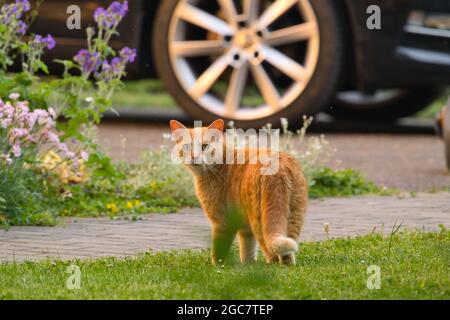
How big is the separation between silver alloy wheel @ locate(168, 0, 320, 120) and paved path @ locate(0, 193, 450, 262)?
87.8 inches

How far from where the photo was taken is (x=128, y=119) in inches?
491

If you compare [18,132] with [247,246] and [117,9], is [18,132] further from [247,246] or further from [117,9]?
[247,246]

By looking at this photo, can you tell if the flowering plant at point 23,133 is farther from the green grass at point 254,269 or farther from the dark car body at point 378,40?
the dark car body at point 378,40

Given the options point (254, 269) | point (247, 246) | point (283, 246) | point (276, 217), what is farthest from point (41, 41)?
point (254, 269)

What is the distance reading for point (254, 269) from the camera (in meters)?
3.96

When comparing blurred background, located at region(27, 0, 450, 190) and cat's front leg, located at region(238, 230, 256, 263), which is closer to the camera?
cat's front leg, located at region(238, 230, 256, 263)

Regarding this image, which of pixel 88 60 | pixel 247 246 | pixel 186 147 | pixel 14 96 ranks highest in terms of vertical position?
pixel 88 60

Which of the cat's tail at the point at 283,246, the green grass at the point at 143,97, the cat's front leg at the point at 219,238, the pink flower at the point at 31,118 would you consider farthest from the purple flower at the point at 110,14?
the green grass at the point at 143,97

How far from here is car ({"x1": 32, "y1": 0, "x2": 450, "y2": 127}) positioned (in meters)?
9.73

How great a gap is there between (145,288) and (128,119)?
8028mm

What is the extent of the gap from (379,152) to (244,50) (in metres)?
1.42

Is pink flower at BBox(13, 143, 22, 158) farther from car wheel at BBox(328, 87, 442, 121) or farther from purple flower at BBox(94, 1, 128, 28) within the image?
car wheel at BBox(328, 87, 442, 121)

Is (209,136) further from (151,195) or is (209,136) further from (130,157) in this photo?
(130,157)

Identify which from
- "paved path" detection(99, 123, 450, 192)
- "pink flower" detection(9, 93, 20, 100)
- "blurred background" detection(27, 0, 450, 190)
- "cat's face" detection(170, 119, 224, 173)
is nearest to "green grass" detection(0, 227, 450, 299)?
"cat's face" detection(170, 119, 224, 173)
